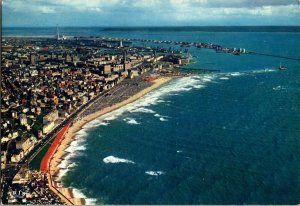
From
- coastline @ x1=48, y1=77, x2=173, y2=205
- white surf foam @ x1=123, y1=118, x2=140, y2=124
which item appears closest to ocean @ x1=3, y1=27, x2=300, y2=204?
white surf foam @ x1=123, y1=118, x2=140, y2=124

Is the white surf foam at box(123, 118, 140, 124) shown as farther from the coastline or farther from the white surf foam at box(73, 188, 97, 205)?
the white surf foam at box(73, 188, 97, 205)

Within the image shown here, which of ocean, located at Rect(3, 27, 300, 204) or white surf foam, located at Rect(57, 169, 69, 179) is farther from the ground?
ocean, located at Rect(3, 27, 300, 204)

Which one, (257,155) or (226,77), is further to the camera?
(226,77)

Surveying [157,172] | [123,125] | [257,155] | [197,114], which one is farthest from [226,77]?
[157,172]

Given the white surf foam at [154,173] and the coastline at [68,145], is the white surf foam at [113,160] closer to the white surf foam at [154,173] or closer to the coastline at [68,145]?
the white surf foam at [154,173]

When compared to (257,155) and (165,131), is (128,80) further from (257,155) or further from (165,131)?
(257,155)
